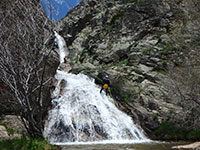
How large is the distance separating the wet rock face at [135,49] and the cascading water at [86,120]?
1.40 meters

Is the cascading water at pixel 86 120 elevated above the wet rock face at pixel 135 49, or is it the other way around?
the wet rock face at pixel 135 49

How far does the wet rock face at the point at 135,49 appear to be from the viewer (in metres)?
15.0

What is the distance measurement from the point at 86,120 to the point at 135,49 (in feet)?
38.2

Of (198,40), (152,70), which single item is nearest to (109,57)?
(152,70)

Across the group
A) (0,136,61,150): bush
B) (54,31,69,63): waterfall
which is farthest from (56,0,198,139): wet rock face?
(0,136,61,150): bush

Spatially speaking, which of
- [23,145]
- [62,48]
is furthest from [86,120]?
[62,48]

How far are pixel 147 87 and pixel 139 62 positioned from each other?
401cm

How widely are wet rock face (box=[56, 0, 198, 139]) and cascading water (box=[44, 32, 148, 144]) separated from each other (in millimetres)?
1398

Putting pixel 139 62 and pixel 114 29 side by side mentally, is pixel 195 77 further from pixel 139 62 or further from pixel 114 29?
pixel 114 29

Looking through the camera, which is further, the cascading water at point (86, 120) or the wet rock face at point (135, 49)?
the wet rock face at point (135, 49)

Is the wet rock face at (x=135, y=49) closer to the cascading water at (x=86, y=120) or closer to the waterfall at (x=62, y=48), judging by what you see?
the waterfall at (x=62, y=48)

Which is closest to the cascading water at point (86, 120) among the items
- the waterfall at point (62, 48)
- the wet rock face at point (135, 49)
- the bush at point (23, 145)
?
the wet rock face at point (135, 49)

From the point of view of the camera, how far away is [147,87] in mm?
16141

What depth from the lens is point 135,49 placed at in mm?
21578
